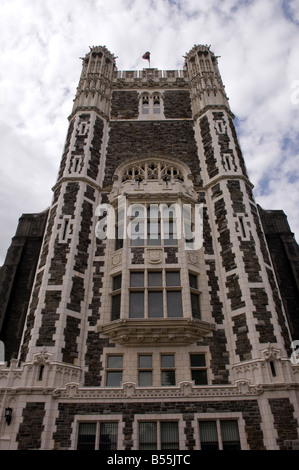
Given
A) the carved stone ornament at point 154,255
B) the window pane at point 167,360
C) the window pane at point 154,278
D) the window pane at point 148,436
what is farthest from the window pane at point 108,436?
the carved stone ornament at point 154,255

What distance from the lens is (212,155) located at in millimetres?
24047

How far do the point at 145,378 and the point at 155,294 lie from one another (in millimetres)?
3992

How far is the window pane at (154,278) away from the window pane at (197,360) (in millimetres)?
3868

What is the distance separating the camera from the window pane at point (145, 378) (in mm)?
16188

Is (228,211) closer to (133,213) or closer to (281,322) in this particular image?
(133,213)

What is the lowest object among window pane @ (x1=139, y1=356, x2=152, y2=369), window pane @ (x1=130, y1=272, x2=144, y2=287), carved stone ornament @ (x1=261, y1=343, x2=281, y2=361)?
carved stone ornament @ (x1=261, y1=343, x2=281, y2=361)

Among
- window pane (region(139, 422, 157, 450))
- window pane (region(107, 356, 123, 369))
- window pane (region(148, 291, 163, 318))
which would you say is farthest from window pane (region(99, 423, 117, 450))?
window pane (region(148, 291, 163, 318))

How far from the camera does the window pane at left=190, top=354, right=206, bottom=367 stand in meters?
16.6

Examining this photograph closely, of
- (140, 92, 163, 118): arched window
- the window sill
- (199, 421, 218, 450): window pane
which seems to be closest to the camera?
(199, 421, 218, 450): window pane

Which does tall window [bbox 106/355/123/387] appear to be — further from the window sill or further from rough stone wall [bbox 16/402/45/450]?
rough stone wall [bbox 16/402/45/450]

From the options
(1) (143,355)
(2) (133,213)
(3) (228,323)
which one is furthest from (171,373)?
(2) (133,213)

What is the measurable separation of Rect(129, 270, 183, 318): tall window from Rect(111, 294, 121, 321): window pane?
65cm

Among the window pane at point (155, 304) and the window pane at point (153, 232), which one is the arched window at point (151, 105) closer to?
the window pane at point (153, 232)

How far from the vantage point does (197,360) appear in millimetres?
16734
